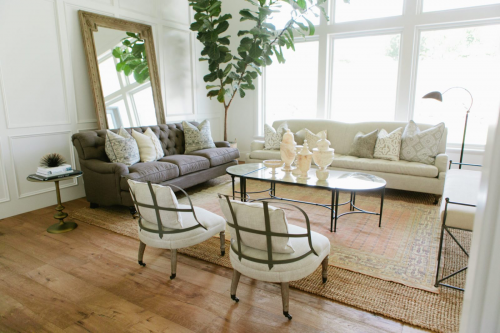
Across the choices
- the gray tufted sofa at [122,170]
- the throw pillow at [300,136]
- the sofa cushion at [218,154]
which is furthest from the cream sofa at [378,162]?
the gray tufted sofa at [122,170]

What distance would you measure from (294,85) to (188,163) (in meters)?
2.90

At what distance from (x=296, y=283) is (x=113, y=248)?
5.60 feet

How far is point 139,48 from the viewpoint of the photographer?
498 cm

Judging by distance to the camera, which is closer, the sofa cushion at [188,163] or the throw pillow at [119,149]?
the throw pillow at [119,149]

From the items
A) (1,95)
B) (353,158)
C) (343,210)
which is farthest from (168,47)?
(343,210)

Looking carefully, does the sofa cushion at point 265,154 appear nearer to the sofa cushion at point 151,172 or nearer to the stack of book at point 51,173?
the sofa cushion at point 151,172

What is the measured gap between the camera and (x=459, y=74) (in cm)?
471

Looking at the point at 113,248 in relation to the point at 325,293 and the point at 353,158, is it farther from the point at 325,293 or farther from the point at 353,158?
the point at 353,158

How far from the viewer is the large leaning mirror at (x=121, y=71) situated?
4.34 metres

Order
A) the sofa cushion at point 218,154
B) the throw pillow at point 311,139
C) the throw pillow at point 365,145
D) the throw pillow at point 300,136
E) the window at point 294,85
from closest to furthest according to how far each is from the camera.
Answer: the throw pillow at point 365,145 → the sofa cushion at point 218,154 → the throw pillow at point 311,139 → the throw pillow at point 300,136 → the window at point 294,85

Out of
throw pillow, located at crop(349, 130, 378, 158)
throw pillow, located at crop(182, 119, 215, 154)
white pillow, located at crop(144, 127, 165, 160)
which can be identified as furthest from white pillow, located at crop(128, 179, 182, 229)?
throw pillow, located at crop(349, 130, 378, 158)

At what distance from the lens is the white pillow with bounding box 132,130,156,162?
4230mm

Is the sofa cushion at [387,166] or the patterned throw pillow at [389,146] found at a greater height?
the patterned throw pillow at [389,146]

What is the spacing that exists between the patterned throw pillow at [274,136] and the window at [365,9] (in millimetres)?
2090
